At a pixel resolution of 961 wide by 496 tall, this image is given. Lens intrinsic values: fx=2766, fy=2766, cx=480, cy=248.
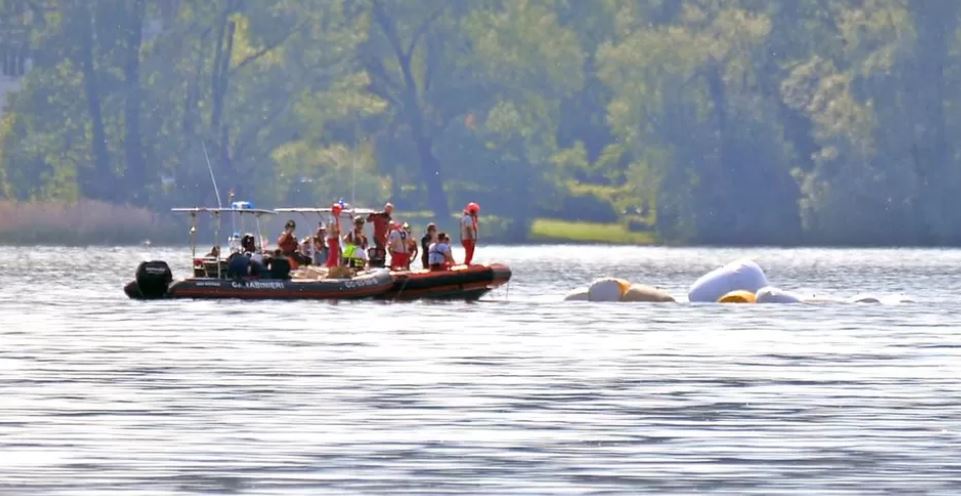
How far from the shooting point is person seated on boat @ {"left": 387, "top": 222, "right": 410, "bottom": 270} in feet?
189

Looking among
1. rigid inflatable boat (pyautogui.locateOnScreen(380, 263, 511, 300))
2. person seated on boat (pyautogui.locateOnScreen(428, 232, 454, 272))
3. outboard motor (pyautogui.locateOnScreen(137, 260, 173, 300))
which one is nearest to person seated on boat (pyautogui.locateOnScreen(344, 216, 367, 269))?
rigid inflatable boat (pyautogui.locateOnScreen(380, 263, 511, 300))

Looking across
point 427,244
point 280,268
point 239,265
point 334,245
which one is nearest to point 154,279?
point 239,265

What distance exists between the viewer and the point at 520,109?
143375 mm

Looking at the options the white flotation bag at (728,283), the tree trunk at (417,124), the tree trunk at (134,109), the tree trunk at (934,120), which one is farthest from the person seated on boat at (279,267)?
the tree trunk at (417,124)

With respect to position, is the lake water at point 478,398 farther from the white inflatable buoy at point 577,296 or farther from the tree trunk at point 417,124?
the tree trunk at point 417,124

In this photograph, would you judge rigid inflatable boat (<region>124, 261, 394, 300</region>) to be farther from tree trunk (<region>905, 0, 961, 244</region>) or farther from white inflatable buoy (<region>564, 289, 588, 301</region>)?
tree trunk (<region>905, 0, 961, 244</region>)

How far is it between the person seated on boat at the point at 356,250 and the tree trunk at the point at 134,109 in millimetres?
78840

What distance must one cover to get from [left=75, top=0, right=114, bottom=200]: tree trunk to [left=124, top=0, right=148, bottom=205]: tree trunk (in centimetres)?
150

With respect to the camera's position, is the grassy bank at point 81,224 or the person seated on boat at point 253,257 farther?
the grassy bank at point 81,224

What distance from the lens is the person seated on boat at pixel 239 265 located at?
56.0m

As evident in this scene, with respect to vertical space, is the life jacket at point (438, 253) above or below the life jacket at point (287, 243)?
below

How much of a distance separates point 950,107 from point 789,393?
301 feet

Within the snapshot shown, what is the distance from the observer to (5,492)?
23.1m

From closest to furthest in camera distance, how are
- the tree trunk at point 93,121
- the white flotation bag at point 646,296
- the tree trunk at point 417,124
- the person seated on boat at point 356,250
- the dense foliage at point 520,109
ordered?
the person seated on boat at point 356,250 < the white flotation bag at point 646,296 < the dense foliage at point 520,109 < the tree trunk at point 93,121 < the tree trunk at point 417,124
